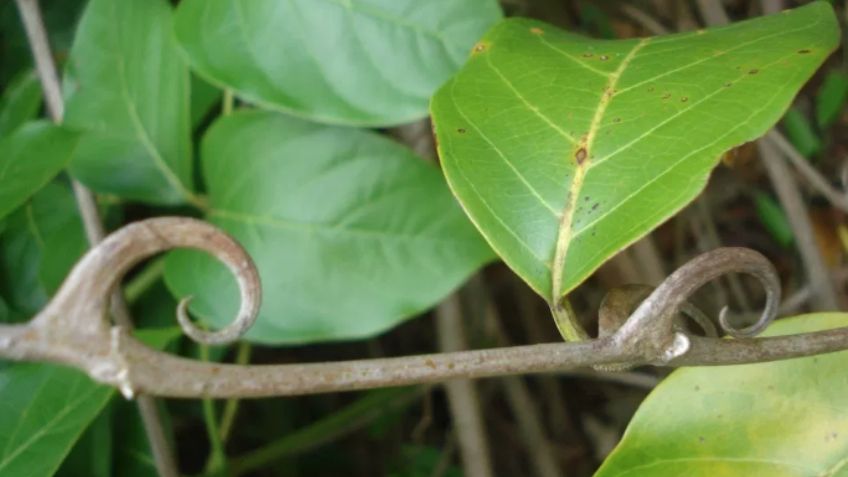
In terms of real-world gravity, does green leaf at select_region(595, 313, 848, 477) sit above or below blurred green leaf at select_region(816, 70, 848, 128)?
above

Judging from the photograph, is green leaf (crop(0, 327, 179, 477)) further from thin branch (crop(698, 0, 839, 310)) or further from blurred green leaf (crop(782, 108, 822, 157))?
blurred green leaf (crop(782, 108, 822, 157))

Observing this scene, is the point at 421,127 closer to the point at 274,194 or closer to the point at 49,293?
the point at 274,194

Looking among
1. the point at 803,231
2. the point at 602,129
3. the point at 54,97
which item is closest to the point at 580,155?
the point at 602,129

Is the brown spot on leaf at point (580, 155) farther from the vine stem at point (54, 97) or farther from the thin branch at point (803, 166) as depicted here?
the thin branch at point (803, 166)

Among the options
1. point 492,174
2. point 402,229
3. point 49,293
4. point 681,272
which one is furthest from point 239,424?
point 681,272

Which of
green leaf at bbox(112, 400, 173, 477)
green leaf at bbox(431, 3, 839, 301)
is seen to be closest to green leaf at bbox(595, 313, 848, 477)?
green leaf at bbox(431, 3, 839, 301)

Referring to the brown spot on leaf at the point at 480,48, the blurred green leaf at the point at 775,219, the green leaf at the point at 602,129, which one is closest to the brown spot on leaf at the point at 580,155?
the green leaf at the point at 602,129

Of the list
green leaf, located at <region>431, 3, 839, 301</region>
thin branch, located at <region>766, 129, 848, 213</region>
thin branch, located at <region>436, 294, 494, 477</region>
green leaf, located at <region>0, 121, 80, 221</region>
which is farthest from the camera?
thin branch, located at <region>766, 129, 848, 213</region>
